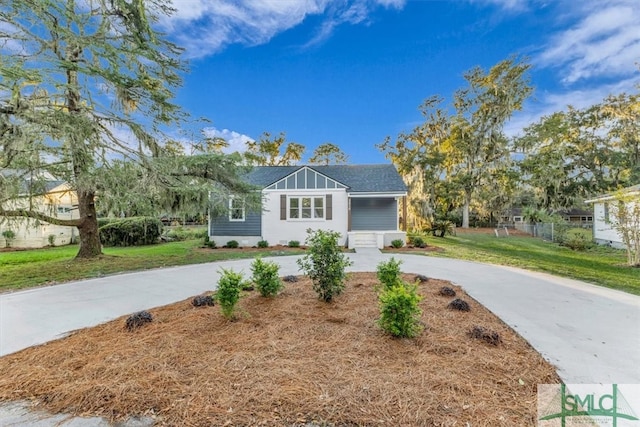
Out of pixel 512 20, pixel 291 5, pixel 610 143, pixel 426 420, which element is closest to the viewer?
pixel 426 420

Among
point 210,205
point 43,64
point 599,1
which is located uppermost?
point 599,1

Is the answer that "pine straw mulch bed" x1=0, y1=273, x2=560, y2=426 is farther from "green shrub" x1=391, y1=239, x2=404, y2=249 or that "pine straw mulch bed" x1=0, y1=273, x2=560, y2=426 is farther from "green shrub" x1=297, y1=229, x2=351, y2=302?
"green shrub" x1=391, y1=239, x2=404, y2=249

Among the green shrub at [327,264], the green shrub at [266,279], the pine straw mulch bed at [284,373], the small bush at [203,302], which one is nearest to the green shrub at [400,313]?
the pine straw mulch bed at [284,373]

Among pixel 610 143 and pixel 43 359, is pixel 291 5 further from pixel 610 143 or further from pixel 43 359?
pixel 610 143

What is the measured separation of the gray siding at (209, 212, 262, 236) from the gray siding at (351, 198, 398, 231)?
16.2 feet

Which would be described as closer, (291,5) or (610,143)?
(291,5)

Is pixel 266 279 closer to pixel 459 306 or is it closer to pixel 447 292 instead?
pixel 459 306

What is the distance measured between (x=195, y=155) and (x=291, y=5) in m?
5.18

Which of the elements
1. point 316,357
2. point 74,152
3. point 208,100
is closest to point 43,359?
point 316,357

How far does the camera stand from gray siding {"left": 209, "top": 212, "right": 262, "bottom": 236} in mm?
14383

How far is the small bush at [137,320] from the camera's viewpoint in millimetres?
3646

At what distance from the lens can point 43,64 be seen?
20.4ft

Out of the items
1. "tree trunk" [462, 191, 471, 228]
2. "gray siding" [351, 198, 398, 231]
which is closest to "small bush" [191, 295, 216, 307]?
"gray siding" [351, 198, 398, 231]

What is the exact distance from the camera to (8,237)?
13.9 m
